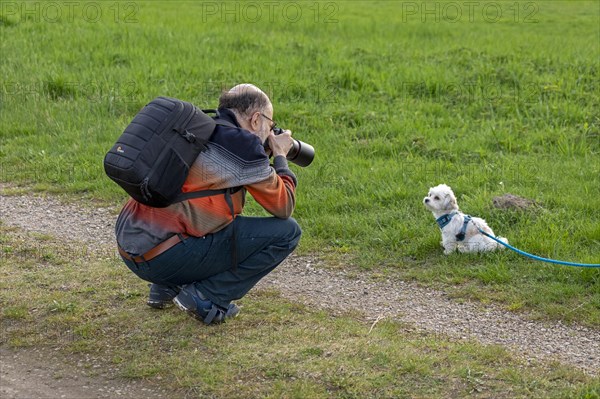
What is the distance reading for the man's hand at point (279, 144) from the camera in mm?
5613

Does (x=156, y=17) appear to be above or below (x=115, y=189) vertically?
above

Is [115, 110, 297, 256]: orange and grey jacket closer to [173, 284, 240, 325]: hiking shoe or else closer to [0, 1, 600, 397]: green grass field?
[173, 284, 240, 325]: hiking shoe

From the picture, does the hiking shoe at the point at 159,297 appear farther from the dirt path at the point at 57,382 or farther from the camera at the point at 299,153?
the camera at the point at 299,153

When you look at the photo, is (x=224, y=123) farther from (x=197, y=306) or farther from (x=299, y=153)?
(x=197, y=306)

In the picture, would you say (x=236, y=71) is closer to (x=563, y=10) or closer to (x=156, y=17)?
(x=156, y=17)

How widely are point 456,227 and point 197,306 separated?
2343 mm

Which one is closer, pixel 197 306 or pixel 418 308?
pixel 197 306

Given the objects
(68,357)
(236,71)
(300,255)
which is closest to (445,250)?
(300,255)

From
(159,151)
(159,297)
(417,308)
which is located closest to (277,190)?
(159,151)

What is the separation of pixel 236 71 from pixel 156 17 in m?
5.04

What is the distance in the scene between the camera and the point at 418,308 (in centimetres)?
635

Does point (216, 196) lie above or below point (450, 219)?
above

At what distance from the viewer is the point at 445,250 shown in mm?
7250

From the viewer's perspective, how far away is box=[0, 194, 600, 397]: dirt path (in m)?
5.63
